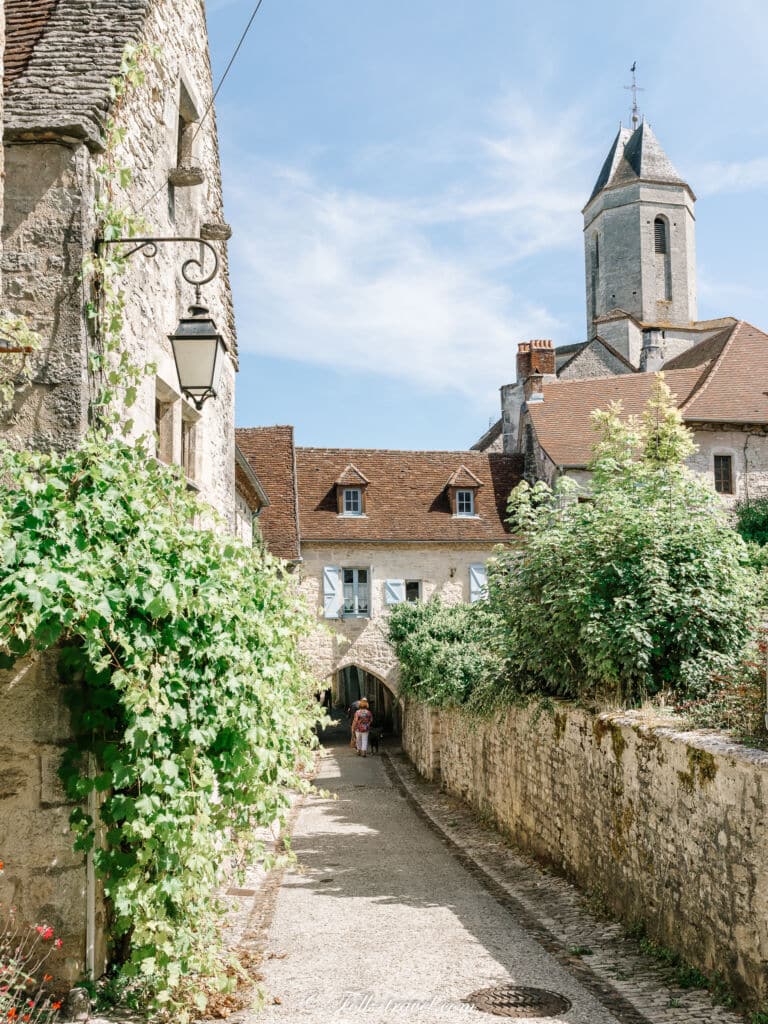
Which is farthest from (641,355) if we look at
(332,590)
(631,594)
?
(631,594)

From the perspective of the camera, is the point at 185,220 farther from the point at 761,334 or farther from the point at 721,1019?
the point at 761,334

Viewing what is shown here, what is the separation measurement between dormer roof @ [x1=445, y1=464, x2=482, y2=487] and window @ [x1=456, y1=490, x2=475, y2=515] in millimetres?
247

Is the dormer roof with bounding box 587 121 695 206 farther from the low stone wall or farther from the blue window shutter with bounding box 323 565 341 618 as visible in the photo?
the low stone wall

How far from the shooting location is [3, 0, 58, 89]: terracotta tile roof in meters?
7.07

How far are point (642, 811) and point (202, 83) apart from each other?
8.15m

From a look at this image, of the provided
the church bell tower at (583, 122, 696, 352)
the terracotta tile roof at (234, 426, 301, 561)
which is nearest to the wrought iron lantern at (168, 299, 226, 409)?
the terracotta tile roof at (234, 426, 301, 561)

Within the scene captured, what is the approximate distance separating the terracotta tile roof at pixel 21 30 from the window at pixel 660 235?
2101 inches

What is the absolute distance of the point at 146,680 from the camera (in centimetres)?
489

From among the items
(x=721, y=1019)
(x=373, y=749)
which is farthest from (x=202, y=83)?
(x=373, y=749)

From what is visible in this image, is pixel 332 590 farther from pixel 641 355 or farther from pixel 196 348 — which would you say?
pixel 641 355

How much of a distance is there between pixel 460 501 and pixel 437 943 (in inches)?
900

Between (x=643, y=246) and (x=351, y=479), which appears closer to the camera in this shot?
(x=351, y=479)

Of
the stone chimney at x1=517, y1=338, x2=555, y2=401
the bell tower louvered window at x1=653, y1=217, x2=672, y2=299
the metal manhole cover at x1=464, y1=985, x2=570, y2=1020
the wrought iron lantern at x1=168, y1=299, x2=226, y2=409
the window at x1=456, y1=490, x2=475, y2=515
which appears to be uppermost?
the bell tower louvered window at x1=653, y1=217, x2=672, y2=299

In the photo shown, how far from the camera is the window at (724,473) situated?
88.6 feet
